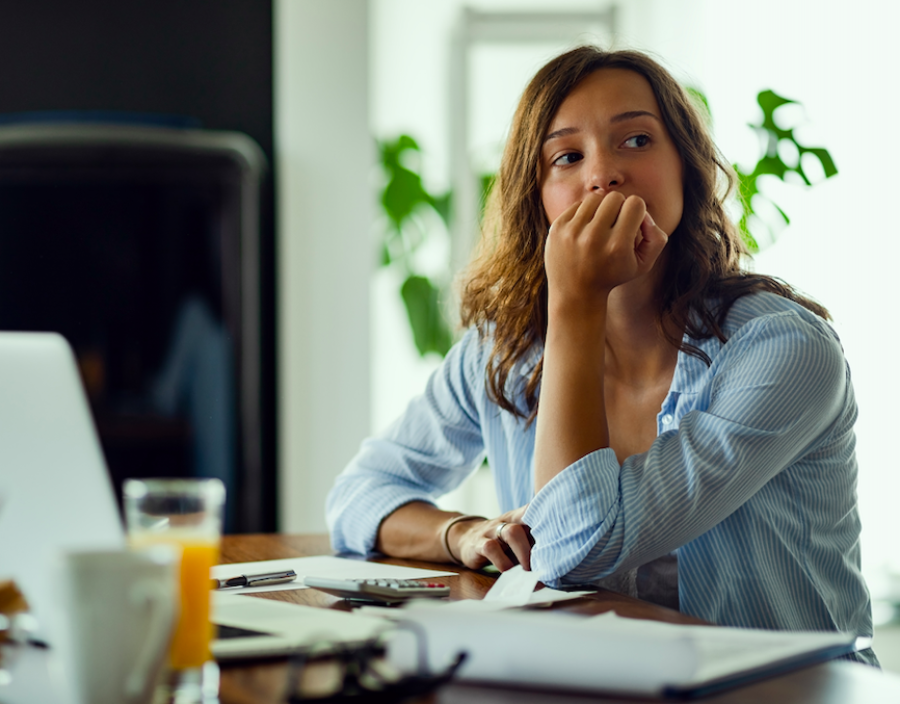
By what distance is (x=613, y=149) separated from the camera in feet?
3.99

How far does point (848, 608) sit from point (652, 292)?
1.60ft

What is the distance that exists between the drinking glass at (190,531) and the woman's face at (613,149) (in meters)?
0.76

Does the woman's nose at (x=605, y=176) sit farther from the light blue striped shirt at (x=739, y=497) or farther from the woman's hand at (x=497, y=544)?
the woman's hand at (x=497, y=544)

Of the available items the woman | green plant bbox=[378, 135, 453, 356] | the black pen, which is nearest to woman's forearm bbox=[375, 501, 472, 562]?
the woman

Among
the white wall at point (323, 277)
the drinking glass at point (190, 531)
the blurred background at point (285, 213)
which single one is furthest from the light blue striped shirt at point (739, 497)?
the white wall at point (323, 277)

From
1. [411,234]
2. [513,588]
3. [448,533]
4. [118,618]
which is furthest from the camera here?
[411,234]

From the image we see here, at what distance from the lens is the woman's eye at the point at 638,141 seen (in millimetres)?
1230

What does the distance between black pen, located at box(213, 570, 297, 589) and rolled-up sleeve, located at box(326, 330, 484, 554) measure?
12.5 inches

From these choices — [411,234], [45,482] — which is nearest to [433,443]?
[45,482]

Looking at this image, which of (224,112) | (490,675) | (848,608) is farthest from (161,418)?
A: (490,675)

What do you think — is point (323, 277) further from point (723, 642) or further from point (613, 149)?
point (723, 642)

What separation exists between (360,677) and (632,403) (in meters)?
0.78

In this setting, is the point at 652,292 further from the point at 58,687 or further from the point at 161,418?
the point at 161,418

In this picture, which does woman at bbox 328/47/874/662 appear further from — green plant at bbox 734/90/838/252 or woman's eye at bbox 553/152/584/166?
green plant at bbox 734/90/838/252
